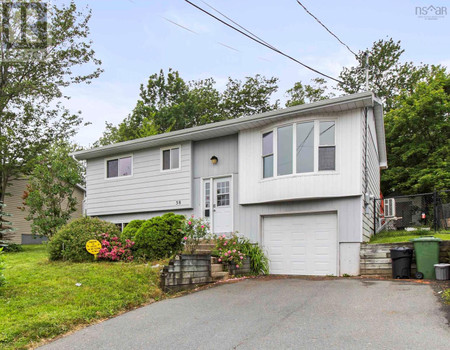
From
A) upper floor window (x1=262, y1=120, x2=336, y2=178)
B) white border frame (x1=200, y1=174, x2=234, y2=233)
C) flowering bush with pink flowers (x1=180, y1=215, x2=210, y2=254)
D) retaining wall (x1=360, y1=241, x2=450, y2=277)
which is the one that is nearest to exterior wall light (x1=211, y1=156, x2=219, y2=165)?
white border frame (x1=200, y1=174, x2=234, y2=233)

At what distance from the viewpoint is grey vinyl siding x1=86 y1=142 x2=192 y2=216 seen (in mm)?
13289

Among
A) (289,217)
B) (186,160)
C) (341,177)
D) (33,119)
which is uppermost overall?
(33,119)

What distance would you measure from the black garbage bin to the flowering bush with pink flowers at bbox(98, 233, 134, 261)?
6220 mm

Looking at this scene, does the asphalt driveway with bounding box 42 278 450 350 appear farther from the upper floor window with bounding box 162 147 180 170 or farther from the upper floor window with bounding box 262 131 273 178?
the upper floor window with bounding box 162 147 180 170

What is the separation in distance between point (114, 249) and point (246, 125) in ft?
16.6

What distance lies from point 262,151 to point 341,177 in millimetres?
2438

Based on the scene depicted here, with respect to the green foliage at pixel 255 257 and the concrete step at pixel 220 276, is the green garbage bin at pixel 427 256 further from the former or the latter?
the concrete step at pixel 220 276

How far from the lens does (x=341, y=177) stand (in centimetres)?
1039

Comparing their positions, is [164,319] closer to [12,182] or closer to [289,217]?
[289,217]

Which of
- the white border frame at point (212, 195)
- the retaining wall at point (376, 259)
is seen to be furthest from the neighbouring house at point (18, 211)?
the retaining wall at point (376, 259)

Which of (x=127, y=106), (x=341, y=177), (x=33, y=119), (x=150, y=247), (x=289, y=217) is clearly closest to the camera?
(x=150, y=247)

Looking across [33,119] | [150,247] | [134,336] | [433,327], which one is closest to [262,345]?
[134,336]

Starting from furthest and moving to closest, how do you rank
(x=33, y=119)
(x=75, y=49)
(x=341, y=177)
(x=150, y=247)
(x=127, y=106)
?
1. (x=127, y=106)
2. (x=33, y=119)
3. (x=75, y=49)
4. (x=341, y=177)
5. (x=150, y=247)

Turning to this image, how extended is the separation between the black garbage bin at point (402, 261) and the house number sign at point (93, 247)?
695 cm
